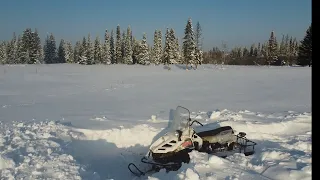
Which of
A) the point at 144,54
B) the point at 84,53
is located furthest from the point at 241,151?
the point at 84,53

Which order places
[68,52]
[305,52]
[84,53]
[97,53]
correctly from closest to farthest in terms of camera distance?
[305,52] → [84,53] → [97,53] → [68,52]

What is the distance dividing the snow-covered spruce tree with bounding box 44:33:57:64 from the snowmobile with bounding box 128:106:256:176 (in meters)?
72.8

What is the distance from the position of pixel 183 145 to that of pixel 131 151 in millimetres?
2491

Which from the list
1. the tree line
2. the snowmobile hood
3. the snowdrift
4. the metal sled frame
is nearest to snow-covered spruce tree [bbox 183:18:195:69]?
the tree line

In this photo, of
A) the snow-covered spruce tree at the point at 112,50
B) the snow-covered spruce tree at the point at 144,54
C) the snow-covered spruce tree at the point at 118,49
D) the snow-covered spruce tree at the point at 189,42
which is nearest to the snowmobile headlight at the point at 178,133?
the snow-covered spruce tree at the point at 189,42

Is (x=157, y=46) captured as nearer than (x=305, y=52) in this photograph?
No

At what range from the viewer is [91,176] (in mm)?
8000

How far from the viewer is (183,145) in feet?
29.9

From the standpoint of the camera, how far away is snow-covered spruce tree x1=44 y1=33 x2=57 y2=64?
7671 centimetres

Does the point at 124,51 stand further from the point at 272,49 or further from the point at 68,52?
the point at 272,49

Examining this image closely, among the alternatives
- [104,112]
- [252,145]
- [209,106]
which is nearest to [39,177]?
[252,145]

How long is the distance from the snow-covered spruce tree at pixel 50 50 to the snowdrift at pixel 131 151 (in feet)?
225

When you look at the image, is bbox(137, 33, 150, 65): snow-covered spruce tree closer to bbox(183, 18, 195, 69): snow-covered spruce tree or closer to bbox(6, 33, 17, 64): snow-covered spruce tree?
bbox(183, 18, 195, 69): snow-covered spruce tree

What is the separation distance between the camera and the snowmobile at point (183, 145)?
28.9ft
